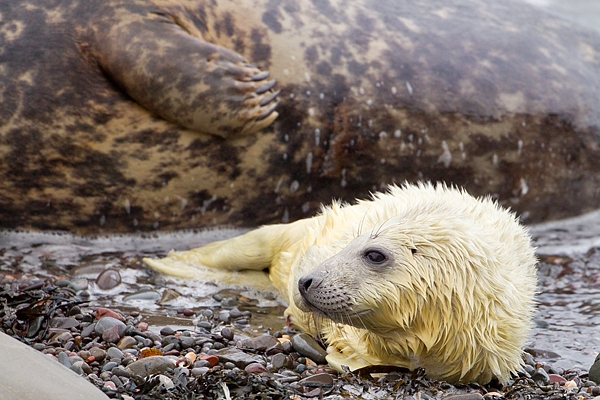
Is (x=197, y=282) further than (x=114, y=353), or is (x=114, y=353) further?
(x=197, y=282)

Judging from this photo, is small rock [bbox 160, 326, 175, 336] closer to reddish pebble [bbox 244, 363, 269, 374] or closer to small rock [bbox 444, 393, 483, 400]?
reddish pebble [bbox 244, 363, 269, 374]

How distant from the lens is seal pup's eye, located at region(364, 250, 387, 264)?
3121 millimetres

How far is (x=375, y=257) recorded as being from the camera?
3.13 metres

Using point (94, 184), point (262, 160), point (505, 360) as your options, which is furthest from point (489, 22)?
point (505, 360)

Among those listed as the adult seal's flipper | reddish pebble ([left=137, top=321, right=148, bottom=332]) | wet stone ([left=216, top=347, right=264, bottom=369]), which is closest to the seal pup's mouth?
Answer: wet stone ([left=216, top=347, right=264, bottom=369])

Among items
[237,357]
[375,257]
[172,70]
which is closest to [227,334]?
[237,357]

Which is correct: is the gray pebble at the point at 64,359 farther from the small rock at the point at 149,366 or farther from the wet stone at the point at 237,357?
the wet stone at the point at 237,357

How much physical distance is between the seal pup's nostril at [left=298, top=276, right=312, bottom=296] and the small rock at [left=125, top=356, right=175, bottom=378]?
52 centimetres

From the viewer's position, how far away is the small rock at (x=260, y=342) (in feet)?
10.6

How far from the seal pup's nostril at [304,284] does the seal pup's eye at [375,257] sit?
23 centimetres

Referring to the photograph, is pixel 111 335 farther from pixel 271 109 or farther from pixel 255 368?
pixel 271 109

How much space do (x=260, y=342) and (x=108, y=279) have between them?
3.45ft

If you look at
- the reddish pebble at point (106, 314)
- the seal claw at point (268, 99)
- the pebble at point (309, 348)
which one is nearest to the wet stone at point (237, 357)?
the pebble at point (309, 348)

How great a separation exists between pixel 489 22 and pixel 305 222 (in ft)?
7.65
